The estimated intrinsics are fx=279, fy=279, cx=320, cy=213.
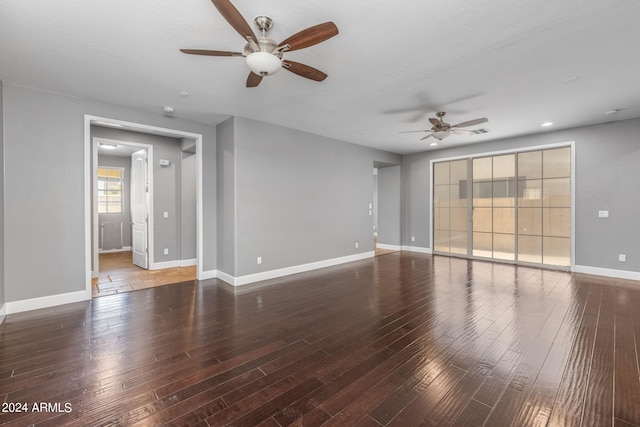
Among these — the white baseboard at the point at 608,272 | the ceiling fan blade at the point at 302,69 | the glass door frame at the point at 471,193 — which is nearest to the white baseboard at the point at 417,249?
the glass door frame at the point at 471,193

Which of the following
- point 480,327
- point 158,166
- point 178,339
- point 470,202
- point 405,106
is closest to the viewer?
point 178,339

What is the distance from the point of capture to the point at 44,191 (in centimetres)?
355

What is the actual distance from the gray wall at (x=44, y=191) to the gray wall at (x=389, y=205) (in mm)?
6703

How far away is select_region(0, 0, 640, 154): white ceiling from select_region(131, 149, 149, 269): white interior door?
2.15 meters

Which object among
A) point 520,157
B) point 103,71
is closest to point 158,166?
point 103,71

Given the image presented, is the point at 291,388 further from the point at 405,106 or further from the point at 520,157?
the point at 520,157

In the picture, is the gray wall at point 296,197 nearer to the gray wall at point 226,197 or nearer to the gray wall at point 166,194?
the gray wall at point 226,197

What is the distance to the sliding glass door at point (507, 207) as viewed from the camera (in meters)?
5.61

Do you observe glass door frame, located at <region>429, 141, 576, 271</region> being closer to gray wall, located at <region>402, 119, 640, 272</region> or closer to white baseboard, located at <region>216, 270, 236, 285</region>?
gray wall, located at <region>402, 119, 640, 272</region>

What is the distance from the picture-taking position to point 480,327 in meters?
2.97

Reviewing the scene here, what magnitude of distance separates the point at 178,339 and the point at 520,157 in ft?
23.2

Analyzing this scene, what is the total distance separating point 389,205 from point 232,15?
23.4ft

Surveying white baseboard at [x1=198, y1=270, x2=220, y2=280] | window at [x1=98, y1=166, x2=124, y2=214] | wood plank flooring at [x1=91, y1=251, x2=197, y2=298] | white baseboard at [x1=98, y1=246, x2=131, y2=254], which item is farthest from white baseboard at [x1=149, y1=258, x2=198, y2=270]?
window at [x1=98, y1=166, x2=124, y2=214]

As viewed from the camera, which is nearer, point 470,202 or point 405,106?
point 405,106
